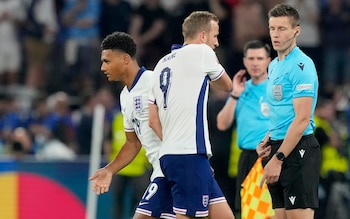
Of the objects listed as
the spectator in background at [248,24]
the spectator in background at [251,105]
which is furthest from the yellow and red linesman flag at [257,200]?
the spectator in background at [248,24]

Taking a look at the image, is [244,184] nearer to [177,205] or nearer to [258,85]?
[258,85]

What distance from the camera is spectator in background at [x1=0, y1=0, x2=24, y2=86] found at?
56.4ft

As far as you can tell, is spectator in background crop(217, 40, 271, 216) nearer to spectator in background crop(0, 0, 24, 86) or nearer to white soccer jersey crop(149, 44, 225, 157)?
white soccer jersey crop(149, 44, 225, 157)

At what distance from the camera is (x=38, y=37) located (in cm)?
1758

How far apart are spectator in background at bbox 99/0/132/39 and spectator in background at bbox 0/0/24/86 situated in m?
1.50

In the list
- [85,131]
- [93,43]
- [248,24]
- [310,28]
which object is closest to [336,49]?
[310,28]

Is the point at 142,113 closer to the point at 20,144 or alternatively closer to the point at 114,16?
the point at 20,144

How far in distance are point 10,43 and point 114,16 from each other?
6.39 ft

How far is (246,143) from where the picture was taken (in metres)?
10.4

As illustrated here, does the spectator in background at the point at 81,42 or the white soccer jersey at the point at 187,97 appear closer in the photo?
the white soccer jersey at the point at 187,97

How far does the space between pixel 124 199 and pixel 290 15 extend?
22.5 ft

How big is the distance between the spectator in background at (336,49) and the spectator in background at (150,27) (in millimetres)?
2905

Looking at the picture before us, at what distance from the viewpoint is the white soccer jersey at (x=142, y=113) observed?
8.59 metres

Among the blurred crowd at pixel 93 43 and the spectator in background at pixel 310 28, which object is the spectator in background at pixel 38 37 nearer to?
the blurred crowd at pixel 93 43
